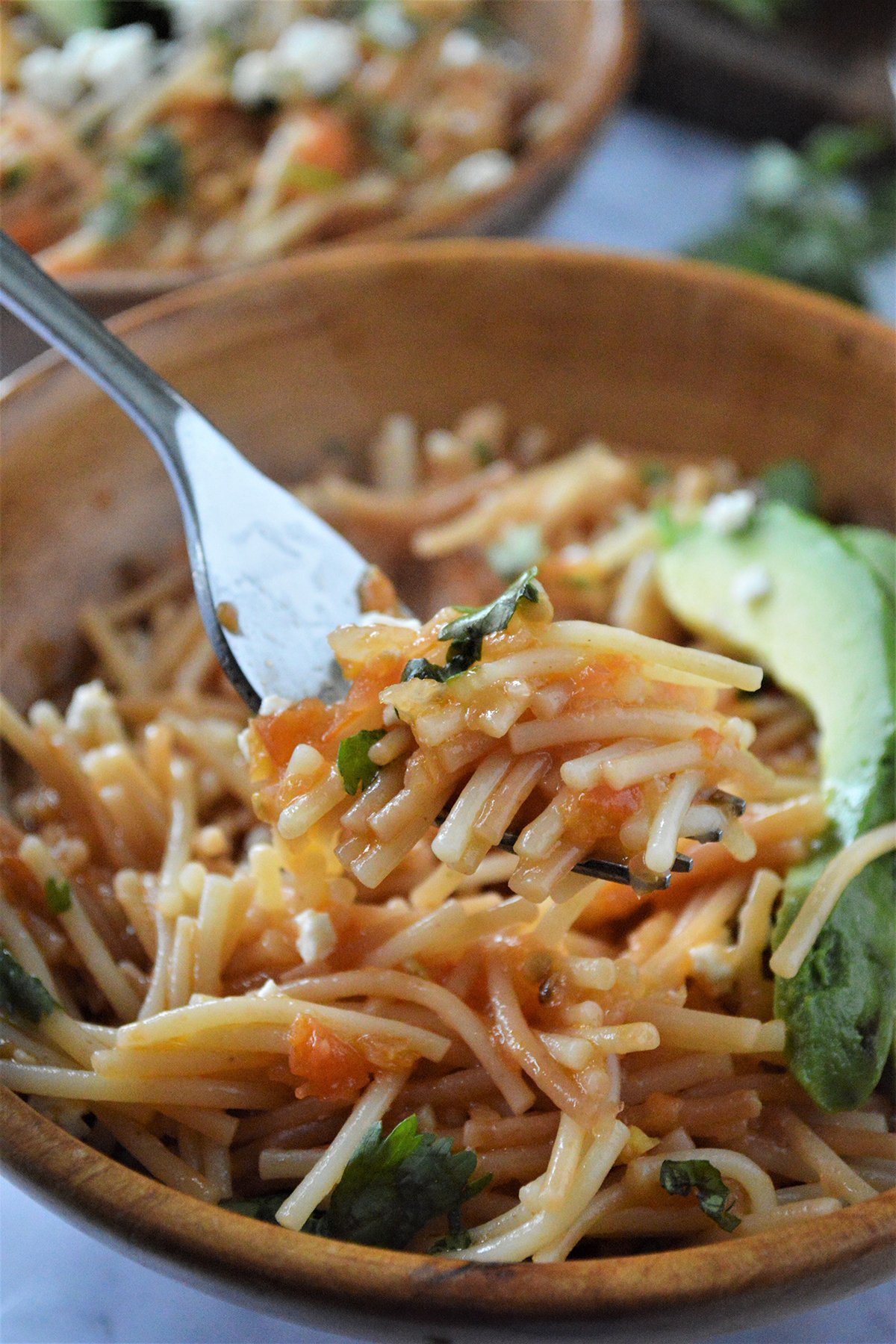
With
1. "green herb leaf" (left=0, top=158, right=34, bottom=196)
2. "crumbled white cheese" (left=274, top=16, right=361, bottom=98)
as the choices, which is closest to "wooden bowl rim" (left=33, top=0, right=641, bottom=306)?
"green herb leaf" (left=0, top=158, right=34, bottom=196)

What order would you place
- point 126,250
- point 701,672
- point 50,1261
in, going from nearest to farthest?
point 701,672
point 50,1261
point 126,250

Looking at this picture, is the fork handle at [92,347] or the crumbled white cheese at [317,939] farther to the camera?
Answer: the fork handle at [92,347]

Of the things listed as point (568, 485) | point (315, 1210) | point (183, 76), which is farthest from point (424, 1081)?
point (183, 76)

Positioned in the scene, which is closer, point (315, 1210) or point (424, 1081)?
point (315, 1210)

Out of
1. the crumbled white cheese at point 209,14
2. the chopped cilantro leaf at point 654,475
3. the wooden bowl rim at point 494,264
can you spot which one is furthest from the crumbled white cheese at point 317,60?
the chopped cilantro leaf at point 654,475

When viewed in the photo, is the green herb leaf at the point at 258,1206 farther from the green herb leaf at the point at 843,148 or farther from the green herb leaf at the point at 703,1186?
the green herb leaf at the point at 843,148

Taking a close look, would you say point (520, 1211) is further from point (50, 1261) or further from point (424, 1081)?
point (50, 1261)
